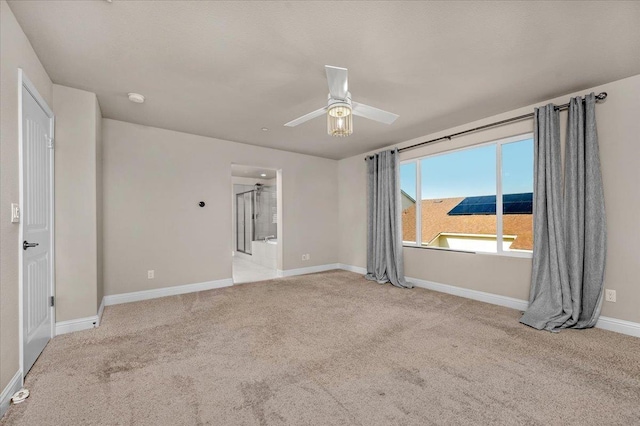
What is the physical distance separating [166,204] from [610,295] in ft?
17.3

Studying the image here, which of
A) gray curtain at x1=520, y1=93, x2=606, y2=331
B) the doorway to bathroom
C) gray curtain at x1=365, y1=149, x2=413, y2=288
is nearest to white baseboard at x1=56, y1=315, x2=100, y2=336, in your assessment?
the doorway to bathroom

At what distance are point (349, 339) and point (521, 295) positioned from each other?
2250 millimetres

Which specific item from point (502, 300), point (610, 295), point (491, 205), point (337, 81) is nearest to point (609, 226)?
point (610, 295)

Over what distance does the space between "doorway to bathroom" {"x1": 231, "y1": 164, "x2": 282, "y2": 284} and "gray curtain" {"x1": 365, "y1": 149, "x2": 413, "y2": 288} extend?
217 cm

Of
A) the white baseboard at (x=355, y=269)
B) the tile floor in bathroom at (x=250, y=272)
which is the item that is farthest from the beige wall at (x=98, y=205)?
the white baseboard at (x=355, y=269)

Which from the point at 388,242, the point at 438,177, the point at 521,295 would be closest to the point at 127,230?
the point at 388,242

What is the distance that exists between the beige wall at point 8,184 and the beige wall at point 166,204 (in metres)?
1.90

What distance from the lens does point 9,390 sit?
5.41 ft

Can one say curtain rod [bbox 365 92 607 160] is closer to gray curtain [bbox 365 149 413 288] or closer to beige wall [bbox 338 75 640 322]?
beige wall [bbox 338 75 640 322]

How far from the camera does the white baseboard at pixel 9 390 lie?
1.57 metres

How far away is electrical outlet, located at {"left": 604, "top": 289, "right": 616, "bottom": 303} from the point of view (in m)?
2.65

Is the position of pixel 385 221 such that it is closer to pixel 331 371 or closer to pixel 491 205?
pixel 491 205

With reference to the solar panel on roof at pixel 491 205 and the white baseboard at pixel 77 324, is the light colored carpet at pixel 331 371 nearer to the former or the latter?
the white baseboard at pixel 77 324

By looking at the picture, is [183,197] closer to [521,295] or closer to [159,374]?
[159,374]
